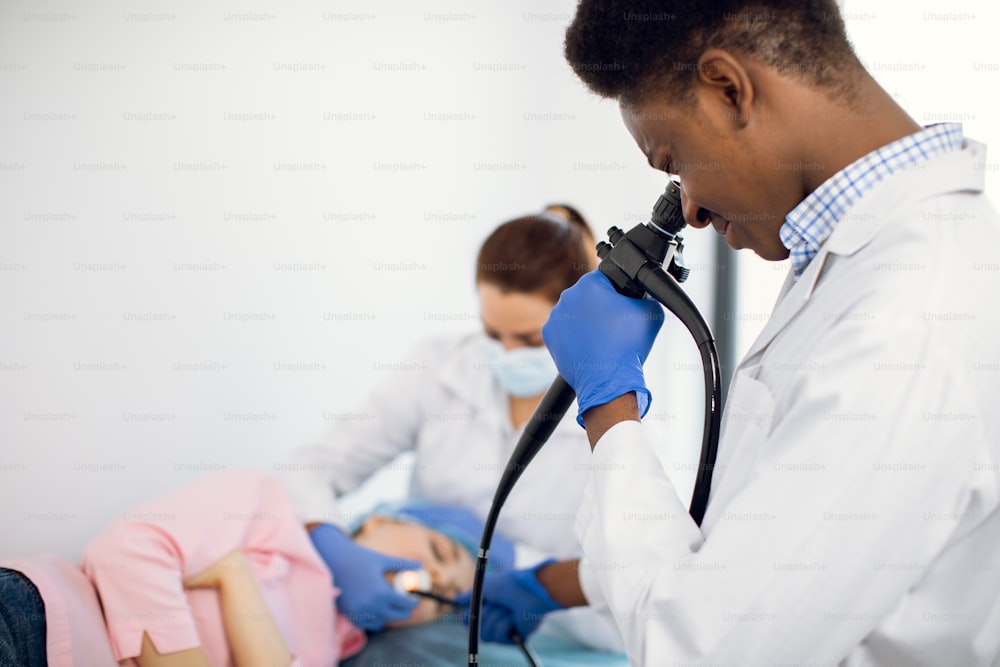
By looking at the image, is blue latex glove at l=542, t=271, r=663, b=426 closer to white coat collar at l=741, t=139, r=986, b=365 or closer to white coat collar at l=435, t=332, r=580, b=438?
white coat collar at l=741, t=139, r=986, b=365

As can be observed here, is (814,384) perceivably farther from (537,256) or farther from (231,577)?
(537,256)

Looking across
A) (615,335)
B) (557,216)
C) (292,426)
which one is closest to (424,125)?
(557,216)

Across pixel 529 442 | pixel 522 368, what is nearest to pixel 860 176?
pixel 529 442

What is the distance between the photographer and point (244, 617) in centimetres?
143

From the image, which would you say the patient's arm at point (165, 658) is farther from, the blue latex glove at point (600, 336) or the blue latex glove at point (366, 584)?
the blue latex glove at point (600, 336)

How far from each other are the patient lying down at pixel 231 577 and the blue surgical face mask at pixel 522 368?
17.1 inches

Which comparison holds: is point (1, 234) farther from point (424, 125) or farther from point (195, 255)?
point (424, 125)

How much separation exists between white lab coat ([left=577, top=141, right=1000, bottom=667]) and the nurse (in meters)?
1.23

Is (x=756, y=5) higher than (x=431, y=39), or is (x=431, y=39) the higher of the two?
(x=431, y=39)

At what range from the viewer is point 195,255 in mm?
2057

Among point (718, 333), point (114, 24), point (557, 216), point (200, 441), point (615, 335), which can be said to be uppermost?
point (114, 24)

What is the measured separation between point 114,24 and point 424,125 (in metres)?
0.80

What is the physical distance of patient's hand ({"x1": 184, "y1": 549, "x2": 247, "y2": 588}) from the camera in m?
1.44

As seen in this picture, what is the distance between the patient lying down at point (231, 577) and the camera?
133cm
